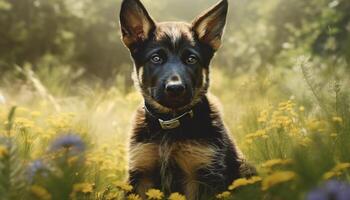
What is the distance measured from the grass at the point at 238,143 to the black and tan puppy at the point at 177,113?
24 centimetres

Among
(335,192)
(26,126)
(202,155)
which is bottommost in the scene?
(335,192)

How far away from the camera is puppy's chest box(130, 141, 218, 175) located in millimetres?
4293

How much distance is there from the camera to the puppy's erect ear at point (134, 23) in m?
4.82

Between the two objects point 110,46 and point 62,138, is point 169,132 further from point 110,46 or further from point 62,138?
point 110,46

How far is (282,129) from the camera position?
4352 mm

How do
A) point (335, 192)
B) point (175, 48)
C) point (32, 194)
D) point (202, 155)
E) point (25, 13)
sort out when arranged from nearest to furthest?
1. point (335, 192)
2. point (32, 194)
3. point (202, 155)
4. point (175, 48)
5. point (25, 13)

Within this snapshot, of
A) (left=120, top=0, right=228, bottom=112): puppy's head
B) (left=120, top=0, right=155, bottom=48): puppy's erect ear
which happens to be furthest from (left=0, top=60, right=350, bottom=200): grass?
(left=120, top=0, right=155, bottom=48): puppy's erect ear

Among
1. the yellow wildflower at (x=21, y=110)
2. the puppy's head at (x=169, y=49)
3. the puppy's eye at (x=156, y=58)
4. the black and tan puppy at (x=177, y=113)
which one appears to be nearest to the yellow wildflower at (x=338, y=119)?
the black and tan puppy at (x=177, y=113)

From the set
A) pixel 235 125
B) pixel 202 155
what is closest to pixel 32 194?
pixel 202 155

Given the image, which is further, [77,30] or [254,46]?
[77,30]

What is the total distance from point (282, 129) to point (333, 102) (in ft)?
1.57

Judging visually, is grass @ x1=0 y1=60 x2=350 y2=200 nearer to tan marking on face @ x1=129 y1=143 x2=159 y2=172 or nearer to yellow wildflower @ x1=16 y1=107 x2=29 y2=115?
yellow wildflower @ x1=16 y1=107 x2=29 y2=115

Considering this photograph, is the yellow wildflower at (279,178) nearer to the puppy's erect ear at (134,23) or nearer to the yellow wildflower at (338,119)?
the yellow wildflower at (338,119)

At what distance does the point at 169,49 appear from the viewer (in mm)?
4723
